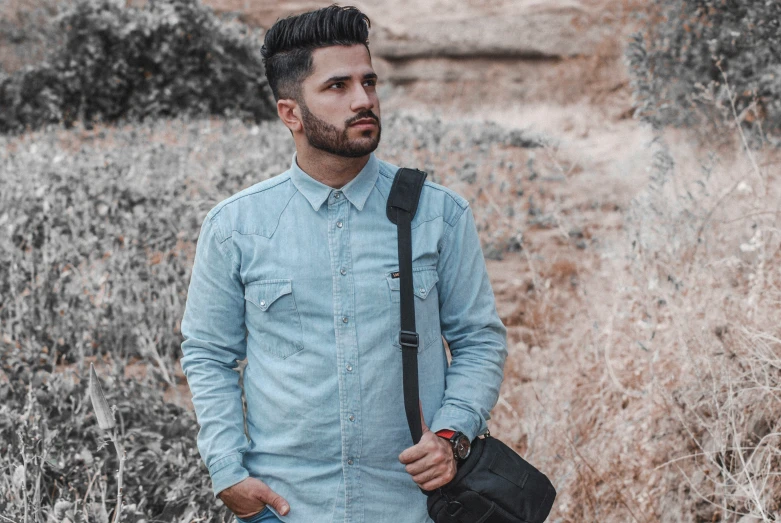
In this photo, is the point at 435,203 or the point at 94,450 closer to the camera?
the point at 435,203

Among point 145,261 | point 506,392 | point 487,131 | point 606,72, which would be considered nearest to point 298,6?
point 606,72

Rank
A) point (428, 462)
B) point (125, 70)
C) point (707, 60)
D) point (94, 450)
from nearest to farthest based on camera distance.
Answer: point (428, 462) → point (94, 450) → point (707, 60) → point (125, 70)

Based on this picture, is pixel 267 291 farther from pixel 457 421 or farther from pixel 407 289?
pixel 457 421

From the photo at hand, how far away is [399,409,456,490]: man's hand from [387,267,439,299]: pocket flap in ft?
1.19

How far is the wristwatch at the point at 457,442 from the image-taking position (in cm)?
190

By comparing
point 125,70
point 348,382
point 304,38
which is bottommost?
point 348,382

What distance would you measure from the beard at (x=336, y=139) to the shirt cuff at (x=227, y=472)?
838mm

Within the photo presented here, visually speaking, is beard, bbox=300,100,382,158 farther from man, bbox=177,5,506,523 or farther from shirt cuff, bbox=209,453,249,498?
shirt cuff, bbox=209,453,249,498

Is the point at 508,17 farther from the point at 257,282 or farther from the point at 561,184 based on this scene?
the point at 257,282

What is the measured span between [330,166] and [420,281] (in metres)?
0.39

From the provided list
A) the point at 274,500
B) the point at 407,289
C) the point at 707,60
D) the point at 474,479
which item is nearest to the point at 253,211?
the point at 407,289

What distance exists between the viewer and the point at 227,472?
193 cm

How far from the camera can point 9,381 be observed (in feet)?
12.1

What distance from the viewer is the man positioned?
76.3 inches
